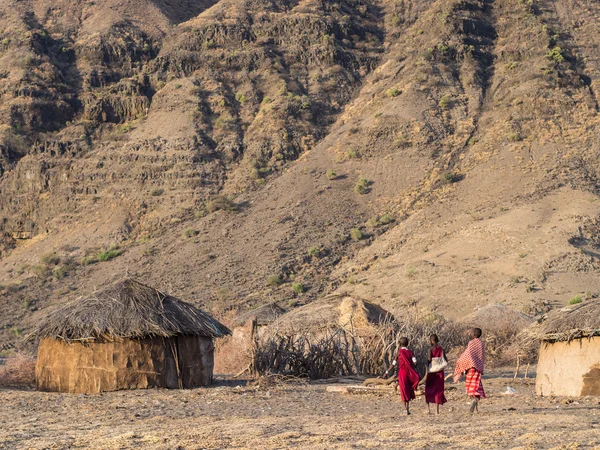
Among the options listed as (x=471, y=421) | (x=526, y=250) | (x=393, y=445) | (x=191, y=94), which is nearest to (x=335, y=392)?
(x=471, y=421)

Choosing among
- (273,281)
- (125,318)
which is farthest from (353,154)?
(125,318)

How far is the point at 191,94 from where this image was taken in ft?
201

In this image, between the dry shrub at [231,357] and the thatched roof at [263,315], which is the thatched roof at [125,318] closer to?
the dry shrub at [231,357]

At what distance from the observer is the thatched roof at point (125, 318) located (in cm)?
1684

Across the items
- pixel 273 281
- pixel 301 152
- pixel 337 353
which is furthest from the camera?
pixel 301 152

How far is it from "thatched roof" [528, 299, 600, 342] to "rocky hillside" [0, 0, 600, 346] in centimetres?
1706

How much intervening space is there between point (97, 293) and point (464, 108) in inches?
1621

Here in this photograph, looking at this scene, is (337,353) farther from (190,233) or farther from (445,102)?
(445,102)

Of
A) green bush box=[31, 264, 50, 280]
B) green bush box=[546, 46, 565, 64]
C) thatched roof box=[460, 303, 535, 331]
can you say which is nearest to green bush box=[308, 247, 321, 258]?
green bush box=[31, 264, 50, 280]

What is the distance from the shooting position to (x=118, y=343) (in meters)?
17.0

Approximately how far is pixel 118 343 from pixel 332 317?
9.19 meters

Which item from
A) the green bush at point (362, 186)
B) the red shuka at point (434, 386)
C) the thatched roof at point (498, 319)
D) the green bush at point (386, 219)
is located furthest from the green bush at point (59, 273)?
the red shuka at point (434, 386)

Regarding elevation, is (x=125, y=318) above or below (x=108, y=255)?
below

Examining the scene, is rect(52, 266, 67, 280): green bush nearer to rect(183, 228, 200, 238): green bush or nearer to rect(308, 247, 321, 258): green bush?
rect(183, 228, 200, 238): green bush
